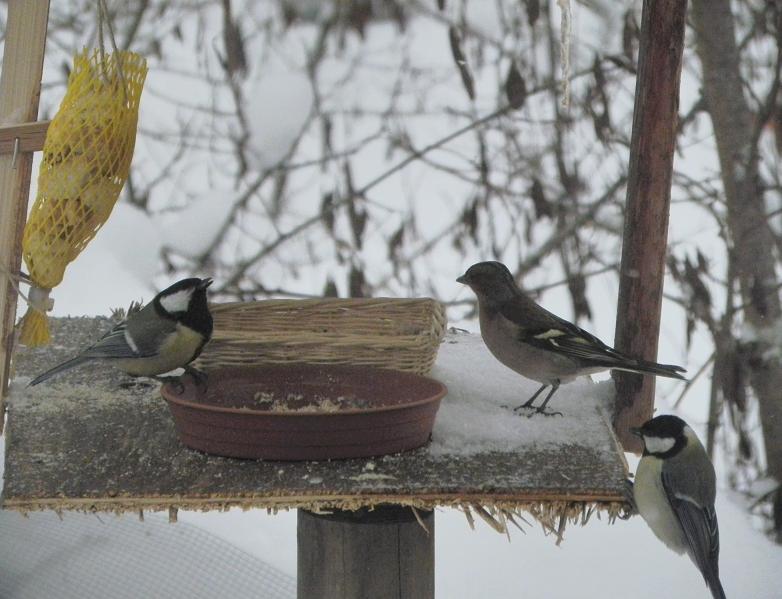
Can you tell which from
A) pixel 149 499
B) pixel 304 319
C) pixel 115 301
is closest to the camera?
pixel 149 499

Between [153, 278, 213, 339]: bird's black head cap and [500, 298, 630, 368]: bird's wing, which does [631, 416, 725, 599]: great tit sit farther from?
[153, 278, 213, 339]: bird's black head cap

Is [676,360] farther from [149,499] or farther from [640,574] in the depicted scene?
[149,499]

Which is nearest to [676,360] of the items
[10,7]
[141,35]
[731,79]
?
[731,79]

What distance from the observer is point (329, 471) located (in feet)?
8.13

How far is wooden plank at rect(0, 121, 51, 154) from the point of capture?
262 cm

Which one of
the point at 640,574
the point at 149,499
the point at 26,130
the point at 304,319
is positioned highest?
the point at 26,130

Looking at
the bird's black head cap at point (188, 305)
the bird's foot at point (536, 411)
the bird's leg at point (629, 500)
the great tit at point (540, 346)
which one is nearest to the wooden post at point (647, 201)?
the great tit at point (540, 346)

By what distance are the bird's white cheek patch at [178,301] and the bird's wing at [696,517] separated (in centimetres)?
136

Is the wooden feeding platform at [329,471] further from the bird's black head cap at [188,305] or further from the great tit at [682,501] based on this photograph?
the bird's black head cap at [188,305]

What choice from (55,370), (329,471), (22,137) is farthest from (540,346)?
(22,137)

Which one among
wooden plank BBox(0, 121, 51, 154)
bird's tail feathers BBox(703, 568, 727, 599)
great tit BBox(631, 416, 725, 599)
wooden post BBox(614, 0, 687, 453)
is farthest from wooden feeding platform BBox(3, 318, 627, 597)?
wooden plank BBox(0, 121, 51, 154)

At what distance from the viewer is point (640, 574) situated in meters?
4.52

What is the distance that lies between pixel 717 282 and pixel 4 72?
326cm

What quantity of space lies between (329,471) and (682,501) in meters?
0.87
